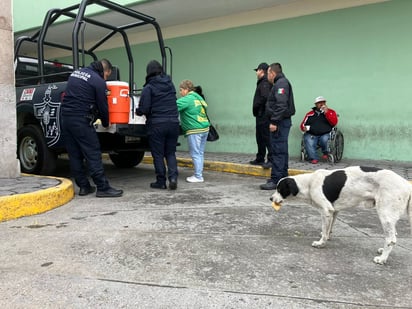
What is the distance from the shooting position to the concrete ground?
2.46m

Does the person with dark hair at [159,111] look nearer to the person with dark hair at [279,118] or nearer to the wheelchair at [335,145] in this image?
the person with dark hair at [279,118]

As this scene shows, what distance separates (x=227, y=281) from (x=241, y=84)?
23.7 ft

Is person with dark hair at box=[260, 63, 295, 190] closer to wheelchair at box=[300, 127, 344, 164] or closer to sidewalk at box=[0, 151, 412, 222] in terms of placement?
sidewalk at box=[0, 151, 412, 222]

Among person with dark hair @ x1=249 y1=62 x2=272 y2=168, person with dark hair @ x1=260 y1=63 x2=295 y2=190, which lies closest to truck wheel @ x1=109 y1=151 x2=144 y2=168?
person with dark hair @ x1=249 y1=62 x2=272 y2=168

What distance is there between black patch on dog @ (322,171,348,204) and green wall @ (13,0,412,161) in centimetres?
510

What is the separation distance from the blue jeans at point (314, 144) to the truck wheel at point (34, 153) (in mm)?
4804

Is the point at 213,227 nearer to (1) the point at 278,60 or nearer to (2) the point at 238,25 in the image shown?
(1) the point at 278,60

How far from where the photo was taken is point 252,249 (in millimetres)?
3281

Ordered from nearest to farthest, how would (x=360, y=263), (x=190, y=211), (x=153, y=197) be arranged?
(x=360, y=263) → (x=190, y=211) → (x=153, y=197)

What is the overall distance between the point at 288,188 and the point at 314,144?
4.63 metres

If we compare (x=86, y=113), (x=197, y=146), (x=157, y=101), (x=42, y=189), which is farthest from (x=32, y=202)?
(x=197, y=146)

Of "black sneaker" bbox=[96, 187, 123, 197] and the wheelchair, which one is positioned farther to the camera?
the wheelchair

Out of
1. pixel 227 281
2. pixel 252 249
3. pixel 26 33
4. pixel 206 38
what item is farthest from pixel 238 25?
pixel 227 281

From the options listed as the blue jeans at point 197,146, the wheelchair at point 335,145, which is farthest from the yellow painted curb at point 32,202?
the wheelchair at point 335,145
